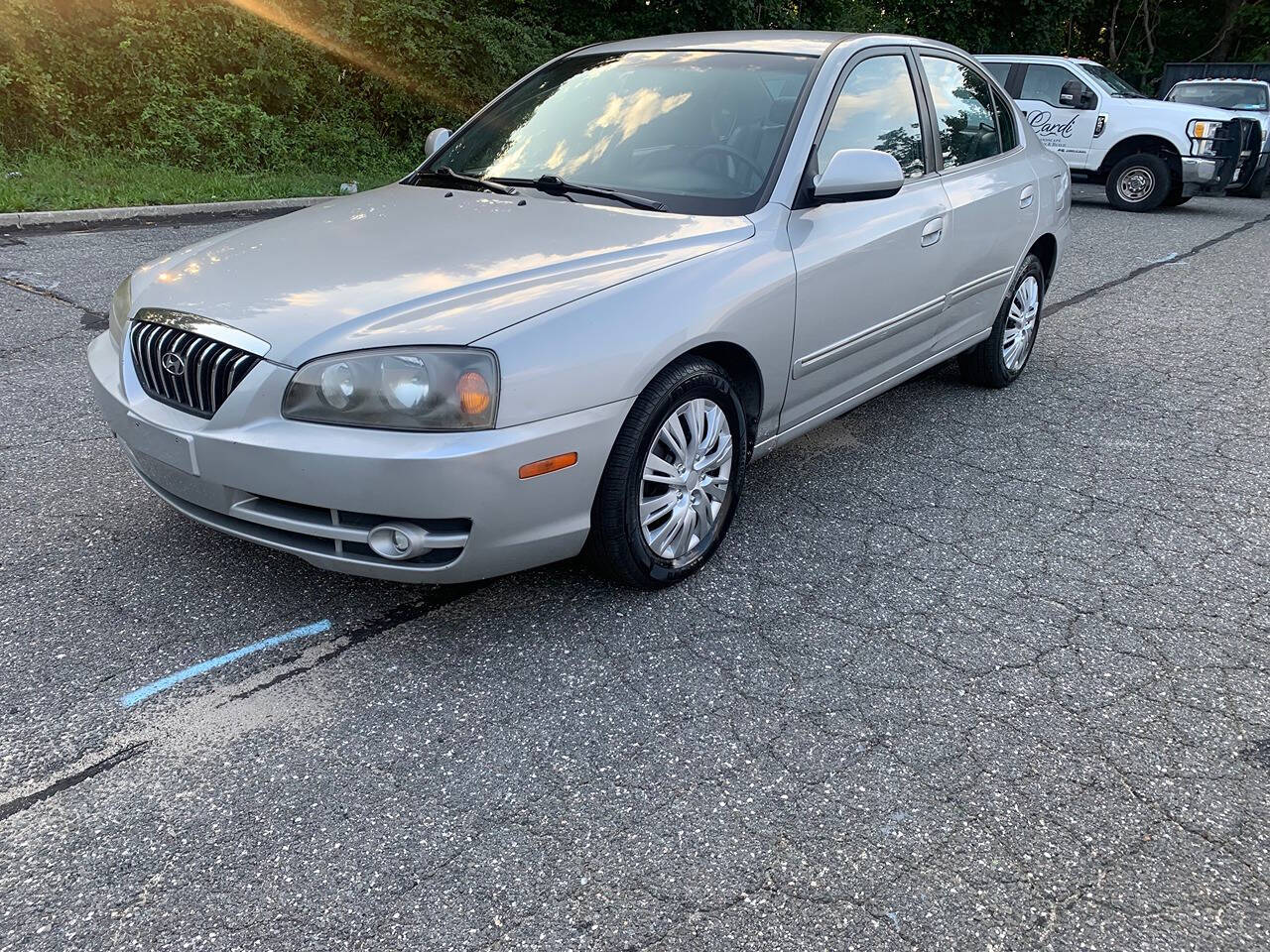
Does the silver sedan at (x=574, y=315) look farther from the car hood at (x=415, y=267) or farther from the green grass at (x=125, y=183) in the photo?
the green grass at (x=125, y=183)

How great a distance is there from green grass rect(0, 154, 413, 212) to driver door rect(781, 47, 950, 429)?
7.35 meters

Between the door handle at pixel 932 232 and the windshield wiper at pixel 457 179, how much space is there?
1.66 m

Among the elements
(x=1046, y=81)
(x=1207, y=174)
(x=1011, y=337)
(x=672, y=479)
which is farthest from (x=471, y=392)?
(x=1046, y=81)

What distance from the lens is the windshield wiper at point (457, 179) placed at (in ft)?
12.4

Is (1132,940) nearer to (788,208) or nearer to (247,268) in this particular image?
(788,208)

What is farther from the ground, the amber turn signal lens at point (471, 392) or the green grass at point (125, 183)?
the amber turn signal lens at point (471, 392)

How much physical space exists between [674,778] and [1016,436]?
307 cm

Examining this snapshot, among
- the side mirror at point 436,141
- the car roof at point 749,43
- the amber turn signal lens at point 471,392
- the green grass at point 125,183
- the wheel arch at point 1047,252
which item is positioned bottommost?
the green grass at point 125,183

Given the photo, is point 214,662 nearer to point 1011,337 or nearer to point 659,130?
point 659,130

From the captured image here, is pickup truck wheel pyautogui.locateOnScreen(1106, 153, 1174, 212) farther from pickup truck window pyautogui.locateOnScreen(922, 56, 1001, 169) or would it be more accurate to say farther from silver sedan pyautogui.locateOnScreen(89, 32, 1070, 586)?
silver sedan pyautogui.locateOnScreen(89, 32, 1070, 586)

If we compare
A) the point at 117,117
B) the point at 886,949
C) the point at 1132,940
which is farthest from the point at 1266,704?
the point at 117,117

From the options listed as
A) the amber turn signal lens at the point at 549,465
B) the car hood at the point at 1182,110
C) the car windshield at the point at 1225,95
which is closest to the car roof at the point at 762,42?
the amber turn signal lens at the point at 549,465

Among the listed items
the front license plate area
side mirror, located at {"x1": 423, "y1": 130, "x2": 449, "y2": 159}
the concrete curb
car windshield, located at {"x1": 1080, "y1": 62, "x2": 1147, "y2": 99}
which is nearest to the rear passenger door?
side mirror, located at {"x1": 423, "y1": 130, "x2": 449, "y2": 159}

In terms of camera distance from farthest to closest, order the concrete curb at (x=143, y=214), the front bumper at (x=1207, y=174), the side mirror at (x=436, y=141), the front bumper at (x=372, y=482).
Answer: the front bumper at (x=1207, y=174)
the concrete curb at (x=143, y=214)
the side mirror at (x=436, y=141)
the front bumper at (x=372, y=482)
